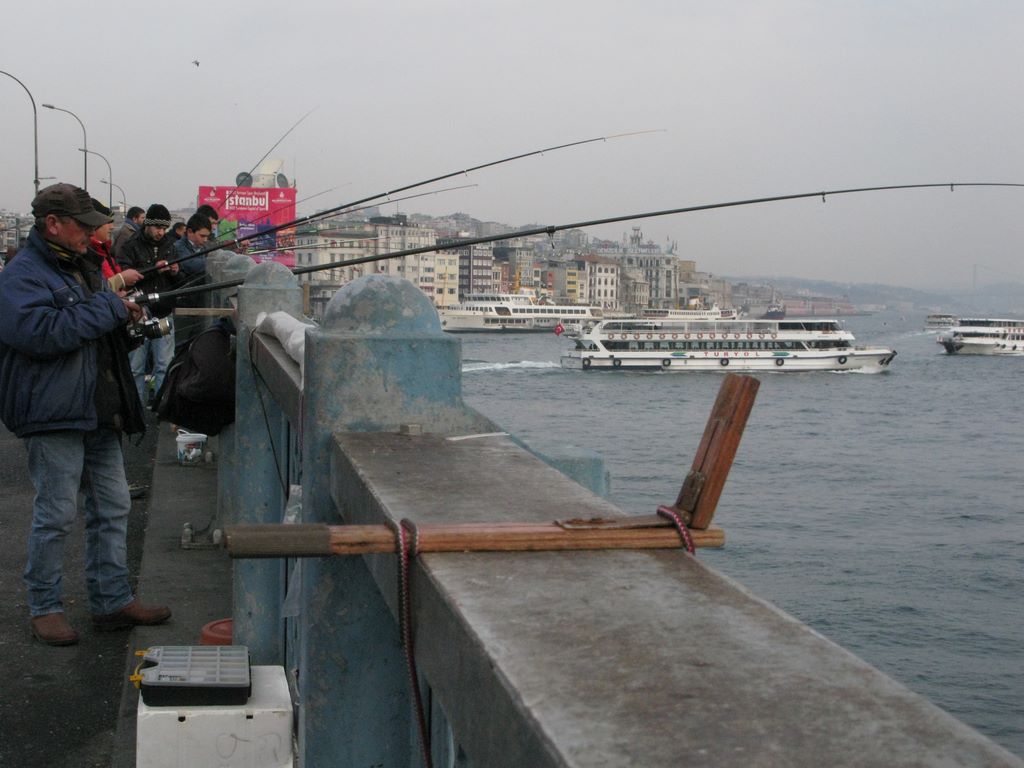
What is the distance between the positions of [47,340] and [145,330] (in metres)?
0.66

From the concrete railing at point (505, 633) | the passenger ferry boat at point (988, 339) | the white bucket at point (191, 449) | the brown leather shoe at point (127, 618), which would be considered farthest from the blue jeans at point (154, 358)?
the passenger ferry boat at point (988, 339)

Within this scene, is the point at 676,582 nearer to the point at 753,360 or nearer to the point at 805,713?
the point at 805,713

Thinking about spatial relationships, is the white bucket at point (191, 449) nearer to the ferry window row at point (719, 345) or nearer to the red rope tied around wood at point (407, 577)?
the red rope tied around wood at point (407, 577)

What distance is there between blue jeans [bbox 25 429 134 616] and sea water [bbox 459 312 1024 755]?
5.47ft

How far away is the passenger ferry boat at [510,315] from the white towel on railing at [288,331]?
360 ft

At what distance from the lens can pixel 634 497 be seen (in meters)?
30.8

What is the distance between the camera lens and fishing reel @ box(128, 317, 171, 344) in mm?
4484

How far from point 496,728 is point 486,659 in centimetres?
8

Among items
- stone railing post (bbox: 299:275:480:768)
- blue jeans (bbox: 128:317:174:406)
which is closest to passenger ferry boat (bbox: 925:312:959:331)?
blue jeans (bbox: 128:317:174:406)

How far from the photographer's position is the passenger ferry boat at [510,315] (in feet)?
390

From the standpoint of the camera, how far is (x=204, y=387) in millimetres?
4359

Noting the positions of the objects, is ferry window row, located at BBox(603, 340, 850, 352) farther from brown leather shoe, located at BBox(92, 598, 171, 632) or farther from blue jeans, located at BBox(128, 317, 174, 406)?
brown leather shoe, located at BBox(92, 598, 171, 632)

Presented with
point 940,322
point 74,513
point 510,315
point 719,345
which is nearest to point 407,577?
point 74,513

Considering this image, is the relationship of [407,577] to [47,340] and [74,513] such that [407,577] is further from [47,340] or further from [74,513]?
[74,513]
